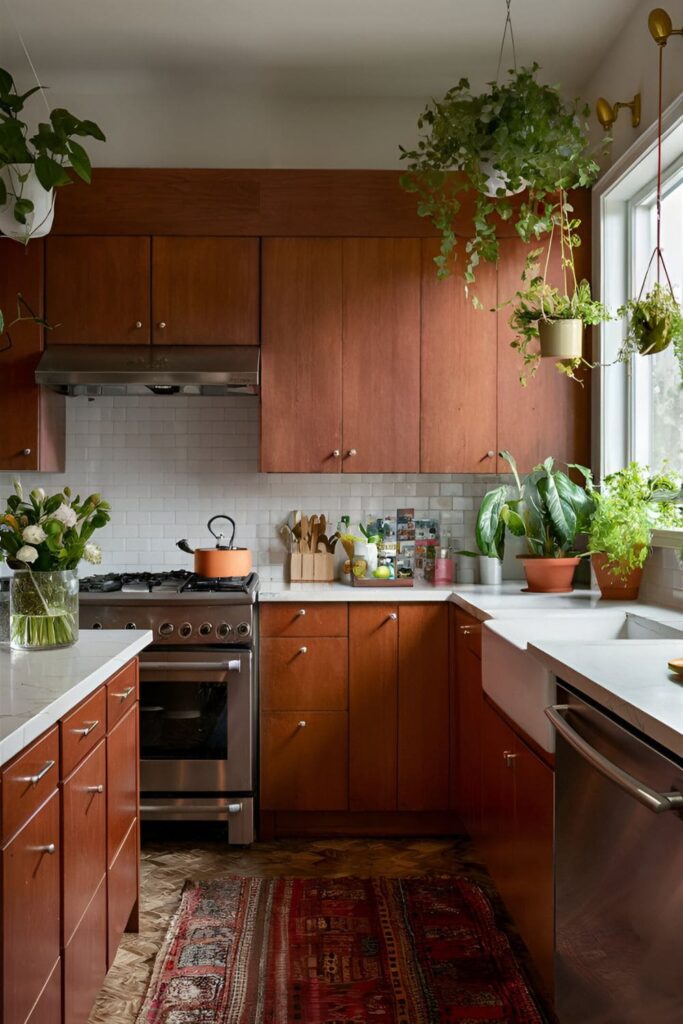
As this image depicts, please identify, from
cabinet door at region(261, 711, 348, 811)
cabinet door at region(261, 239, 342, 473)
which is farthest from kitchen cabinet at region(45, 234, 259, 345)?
cabinet door at region(261, 711, 348, 811)

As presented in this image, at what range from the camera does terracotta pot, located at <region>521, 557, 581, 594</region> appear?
3.49 meters

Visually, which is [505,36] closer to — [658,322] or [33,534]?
[658,322]

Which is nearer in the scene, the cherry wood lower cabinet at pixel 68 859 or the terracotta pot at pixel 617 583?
the cherry wood lower cabinet at pixel 68 859

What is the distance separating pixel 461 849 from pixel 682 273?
222cm

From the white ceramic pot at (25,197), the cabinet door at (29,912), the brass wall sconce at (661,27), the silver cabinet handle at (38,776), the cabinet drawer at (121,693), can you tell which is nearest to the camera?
the cabinet door at (29,912)

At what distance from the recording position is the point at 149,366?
3584mm

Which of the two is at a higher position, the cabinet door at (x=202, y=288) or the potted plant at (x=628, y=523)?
the cabinet door at (x=202, y=288)

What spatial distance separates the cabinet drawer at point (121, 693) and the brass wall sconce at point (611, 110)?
2.53m

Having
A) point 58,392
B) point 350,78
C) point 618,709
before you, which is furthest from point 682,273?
point 58,392

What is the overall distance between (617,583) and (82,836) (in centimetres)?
207

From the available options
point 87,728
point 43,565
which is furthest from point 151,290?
point 87,728

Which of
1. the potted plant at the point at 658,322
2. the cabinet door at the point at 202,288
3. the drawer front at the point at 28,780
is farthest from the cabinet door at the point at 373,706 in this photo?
the drawer front at the point at 28,780

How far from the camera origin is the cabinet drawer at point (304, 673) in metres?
3.48

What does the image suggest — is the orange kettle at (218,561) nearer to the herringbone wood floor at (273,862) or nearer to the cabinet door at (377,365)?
the cabinet door at (377,365)
